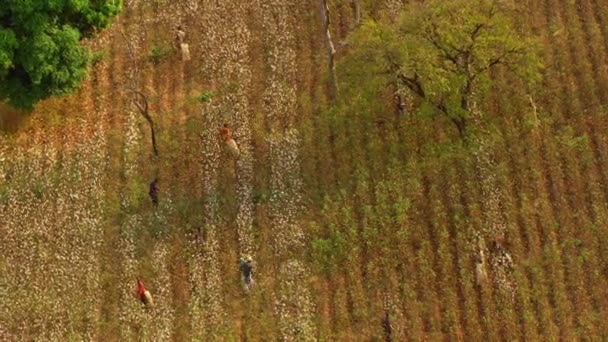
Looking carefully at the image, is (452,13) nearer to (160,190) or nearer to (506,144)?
(506,144)

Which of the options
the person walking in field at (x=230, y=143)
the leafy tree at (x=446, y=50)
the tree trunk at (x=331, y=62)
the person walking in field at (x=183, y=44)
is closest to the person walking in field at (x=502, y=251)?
the leafy tree at (x=446, y=50)

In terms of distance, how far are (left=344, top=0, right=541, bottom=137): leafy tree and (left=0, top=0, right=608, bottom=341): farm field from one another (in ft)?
8.07

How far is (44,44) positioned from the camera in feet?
127

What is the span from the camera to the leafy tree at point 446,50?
39938 millimetres

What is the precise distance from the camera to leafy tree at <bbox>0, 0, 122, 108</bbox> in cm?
3834

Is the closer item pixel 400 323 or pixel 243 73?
pixel 400 323

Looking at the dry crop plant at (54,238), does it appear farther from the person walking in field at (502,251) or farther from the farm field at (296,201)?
the person walking in field at (502,251)

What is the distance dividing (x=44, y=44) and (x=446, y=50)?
20178 mm

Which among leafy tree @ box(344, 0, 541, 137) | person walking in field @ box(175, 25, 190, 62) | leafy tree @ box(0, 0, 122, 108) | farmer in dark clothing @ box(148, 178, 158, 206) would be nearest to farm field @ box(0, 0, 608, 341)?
person walking in field @ box(175, 25, 190, 62)

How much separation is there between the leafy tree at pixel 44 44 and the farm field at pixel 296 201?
14.3ft

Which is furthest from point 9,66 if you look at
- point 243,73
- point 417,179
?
point 417,179

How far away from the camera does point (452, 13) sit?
1583 inches

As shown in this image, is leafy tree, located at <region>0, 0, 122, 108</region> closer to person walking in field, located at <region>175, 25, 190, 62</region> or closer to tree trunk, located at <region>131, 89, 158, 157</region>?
tree trunk, located at <region>131, 89, 158, 157</region>

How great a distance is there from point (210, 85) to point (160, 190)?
7631 millimetres
